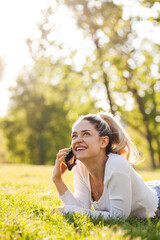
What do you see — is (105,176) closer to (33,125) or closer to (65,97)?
(65,97)

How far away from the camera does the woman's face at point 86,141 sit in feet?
12.6

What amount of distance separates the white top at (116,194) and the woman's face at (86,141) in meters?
0.26

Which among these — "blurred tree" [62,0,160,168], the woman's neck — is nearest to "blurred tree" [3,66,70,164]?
"blurred tree" [62,0,160,168]

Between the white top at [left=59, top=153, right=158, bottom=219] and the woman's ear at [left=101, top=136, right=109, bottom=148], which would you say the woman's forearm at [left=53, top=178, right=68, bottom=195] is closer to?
the white top at [left=59, top=153, right=158, bottom=219]

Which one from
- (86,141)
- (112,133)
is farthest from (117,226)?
(112,133)

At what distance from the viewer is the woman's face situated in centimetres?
385

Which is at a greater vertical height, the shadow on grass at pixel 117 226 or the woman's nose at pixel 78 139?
the woman's nose at pixel 78 139

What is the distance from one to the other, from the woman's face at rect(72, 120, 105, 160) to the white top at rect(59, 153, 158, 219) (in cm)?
26

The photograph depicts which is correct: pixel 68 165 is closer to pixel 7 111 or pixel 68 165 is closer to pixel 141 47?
pixel 141 47

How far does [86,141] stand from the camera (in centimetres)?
388

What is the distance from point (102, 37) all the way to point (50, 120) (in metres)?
20.8

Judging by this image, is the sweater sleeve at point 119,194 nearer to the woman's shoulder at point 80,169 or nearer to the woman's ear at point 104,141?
the woman's ear at point 104,141

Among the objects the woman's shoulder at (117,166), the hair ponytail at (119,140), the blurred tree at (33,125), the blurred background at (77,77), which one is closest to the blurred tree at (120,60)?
the blurred background at (77,77)

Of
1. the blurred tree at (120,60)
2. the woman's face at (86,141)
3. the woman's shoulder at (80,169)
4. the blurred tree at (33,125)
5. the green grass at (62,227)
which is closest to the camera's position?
the green grass at (62,227)
